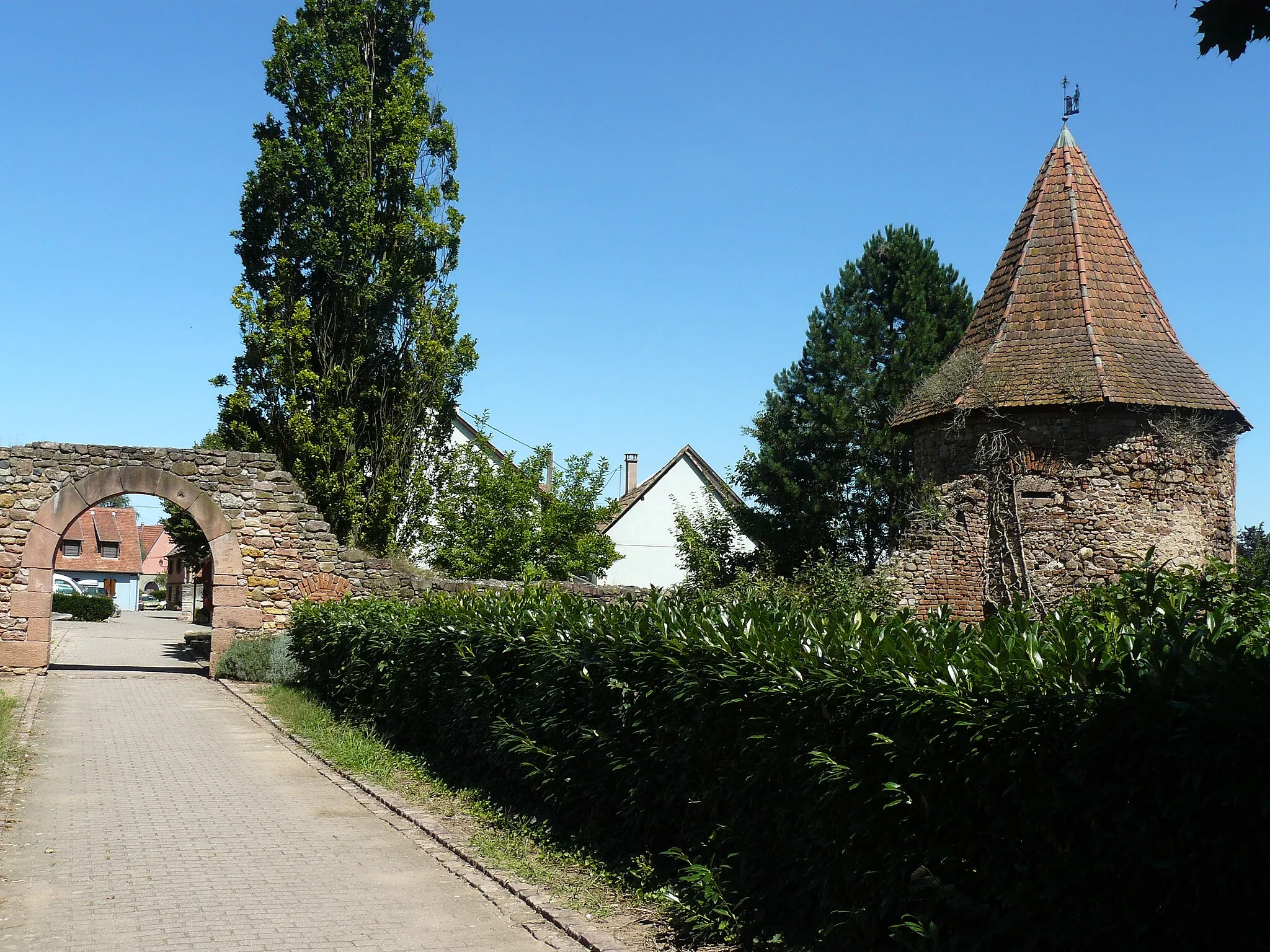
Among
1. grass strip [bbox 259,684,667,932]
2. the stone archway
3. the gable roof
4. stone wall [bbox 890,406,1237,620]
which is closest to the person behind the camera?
grass strip [bbox 259,684,667,932]

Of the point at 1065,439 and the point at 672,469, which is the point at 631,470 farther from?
the point at 1065,439

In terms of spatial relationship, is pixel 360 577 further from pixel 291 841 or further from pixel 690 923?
pixel 690 923

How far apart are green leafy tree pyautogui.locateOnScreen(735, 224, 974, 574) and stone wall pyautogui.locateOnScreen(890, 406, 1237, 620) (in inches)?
274

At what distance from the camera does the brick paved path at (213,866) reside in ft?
18.8

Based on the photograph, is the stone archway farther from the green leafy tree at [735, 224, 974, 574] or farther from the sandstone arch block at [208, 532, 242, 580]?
the green leafy tree at [735, 224, 974, 574]

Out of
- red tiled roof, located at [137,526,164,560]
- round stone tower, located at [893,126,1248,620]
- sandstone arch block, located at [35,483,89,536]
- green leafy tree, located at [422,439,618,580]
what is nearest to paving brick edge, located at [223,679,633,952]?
sandstone arch block, located at [35,483,89,536]

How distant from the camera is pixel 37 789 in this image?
947cm

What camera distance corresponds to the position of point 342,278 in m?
22.1

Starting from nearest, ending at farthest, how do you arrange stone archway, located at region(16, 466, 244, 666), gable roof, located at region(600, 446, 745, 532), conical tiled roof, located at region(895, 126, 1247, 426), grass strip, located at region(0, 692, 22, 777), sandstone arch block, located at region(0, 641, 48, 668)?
grass strip, located at region(0, 692, 22, 777) → conical tiled roof, located at region(895, 126, 1247, 426) → sandstone arch block, located at region(0, 641, 48, 668) → stone archway, located at region(16, 466, 244, 666) → gable roof, located at region(600, 446, 745, 532)

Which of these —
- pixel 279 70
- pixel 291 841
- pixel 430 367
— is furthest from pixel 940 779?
pixel 279 70

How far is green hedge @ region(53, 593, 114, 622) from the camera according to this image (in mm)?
48562

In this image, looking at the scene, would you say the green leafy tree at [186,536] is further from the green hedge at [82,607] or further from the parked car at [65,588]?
the parked car at [65,588]

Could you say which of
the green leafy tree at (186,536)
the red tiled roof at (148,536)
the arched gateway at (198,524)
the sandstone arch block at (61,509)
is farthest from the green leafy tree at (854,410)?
the red tiled roof at (148,536)

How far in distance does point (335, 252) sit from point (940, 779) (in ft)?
64.9
